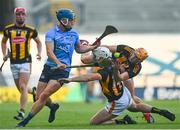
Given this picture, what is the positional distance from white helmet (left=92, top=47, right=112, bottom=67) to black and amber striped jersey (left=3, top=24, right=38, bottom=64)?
3395 millimetres

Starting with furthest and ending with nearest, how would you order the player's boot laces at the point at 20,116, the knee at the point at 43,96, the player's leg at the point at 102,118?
1. the player's boot laces at the point at 20,116
2. the player's leg at the point at 102,118
3. the knee at the point at 43,96

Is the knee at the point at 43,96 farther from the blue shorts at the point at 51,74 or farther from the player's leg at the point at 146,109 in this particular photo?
the player's leg at the point at 146,109

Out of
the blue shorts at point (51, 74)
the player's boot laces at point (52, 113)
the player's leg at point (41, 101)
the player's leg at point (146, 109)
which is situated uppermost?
the blue shorts at point (51, 74)

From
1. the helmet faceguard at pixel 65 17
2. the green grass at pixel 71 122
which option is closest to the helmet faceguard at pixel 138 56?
the green grass at pixel 71 122

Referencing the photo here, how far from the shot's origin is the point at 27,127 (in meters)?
16.3

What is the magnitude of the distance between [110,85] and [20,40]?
3668mm

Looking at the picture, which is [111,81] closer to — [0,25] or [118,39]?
[118,39]

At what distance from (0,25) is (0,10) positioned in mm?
846

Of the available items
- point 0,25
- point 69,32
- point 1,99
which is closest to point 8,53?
point 69,32

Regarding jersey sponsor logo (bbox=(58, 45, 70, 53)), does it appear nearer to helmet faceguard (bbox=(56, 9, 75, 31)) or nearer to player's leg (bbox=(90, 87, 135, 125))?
helmet faceguard (bbox=(56, 9, 75, 31))

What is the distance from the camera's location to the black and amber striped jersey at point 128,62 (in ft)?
56.2

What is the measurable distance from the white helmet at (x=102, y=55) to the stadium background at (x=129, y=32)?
11.0m

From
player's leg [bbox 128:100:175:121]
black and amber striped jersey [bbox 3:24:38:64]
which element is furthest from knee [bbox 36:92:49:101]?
black and amber striped jersey [bbox 3:24:38:64]

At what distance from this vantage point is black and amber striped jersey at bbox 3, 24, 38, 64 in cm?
1981
